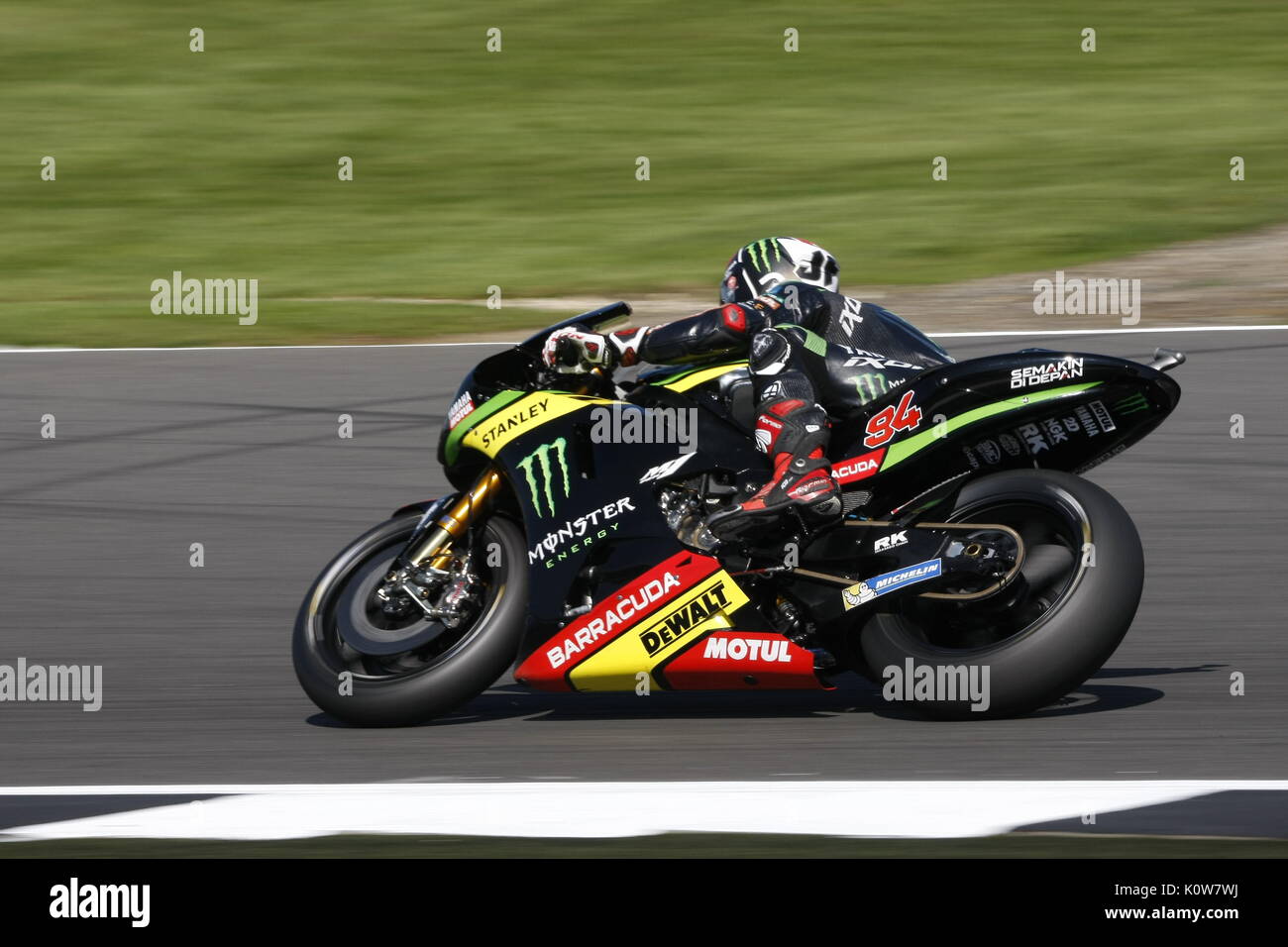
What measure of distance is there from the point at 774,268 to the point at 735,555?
1.00 meters

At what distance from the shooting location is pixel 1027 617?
5719 mm

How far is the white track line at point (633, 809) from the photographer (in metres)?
5.02

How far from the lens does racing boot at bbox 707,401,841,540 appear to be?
5789 mm

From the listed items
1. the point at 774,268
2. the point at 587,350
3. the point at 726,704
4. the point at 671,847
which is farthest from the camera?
the point at 726,704

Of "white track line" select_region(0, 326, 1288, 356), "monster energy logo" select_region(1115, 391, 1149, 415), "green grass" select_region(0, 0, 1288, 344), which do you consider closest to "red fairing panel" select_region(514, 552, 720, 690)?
"monster energy logo" select_region(1115, 391, 1149, 415)

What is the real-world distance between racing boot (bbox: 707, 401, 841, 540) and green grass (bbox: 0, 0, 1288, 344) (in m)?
9.71

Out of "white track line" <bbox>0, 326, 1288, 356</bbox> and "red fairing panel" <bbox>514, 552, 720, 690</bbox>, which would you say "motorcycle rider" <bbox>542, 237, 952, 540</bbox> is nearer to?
"red fairing panel" <bbox>514, 552, 720, 690</bbox>

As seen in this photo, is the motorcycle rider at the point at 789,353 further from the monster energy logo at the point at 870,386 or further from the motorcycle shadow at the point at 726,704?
the motorcycle shadow at the point at 726,704

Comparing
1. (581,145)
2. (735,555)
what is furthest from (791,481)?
(581,145)

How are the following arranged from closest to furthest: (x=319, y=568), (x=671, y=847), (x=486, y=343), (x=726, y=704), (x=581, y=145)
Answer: (x=671, y=847), (x=726, y=704), (x=319, y=568), (x=486, y=343), (x=581, y=145)

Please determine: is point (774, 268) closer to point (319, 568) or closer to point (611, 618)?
point (611, 618)

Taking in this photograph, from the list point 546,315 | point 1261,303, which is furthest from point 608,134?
point 1261,303

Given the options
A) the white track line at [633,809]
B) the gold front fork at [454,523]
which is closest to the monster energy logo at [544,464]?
the gold front fork at [454,523]

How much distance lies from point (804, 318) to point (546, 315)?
32.4 feet
